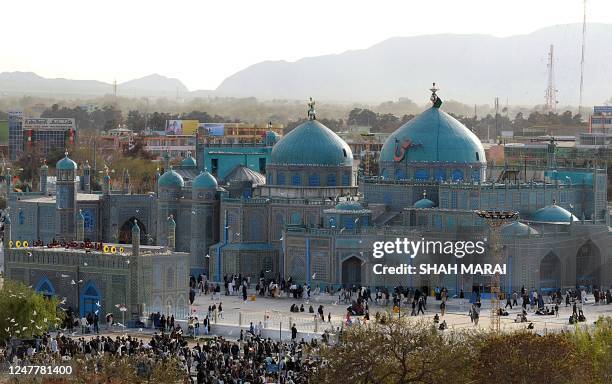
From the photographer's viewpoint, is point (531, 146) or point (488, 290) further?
point (531, 146)

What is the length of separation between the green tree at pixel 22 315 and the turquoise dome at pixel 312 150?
24591 mm

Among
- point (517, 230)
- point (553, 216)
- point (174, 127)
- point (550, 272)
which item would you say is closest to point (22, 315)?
point (517, 230)

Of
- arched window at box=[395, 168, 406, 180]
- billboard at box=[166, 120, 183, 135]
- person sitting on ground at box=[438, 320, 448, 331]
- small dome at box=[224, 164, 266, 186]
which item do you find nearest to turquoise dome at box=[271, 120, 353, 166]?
arched window at box=[395, 168, 406, 180]

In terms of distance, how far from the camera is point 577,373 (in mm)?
45656

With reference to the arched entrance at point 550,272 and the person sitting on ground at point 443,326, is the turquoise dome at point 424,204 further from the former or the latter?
the person sitting on ground at point 443,326

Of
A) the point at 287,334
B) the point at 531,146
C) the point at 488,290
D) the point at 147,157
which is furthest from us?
the point at 147,157

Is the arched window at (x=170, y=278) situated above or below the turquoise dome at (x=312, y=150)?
below

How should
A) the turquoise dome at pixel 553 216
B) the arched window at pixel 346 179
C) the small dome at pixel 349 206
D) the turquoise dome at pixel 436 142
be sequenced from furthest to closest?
the arched window at pixel 346 179
the turquoise dome at pixel 436 142
the small dome at pixel 349 206
the turquoise dome at pixel 553 216

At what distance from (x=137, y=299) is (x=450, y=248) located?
14.3 meters

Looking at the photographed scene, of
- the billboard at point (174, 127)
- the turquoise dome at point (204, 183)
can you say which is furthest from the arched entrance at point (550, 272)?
the billboard at point (174, 127)

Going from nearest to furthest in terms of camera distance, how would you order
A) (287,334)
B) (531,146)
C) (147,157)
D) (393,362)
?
1. (393,362)
2. (287,334)
3. (531,146)
4. (147,157)

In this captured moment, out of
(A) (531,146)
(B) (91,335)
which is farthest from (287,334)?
(A) (531,146)

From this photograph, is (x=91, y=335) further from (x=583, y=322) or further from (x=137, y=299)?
(x=583, y=322)

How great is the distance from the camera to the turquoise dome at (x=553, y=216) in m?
74.5
